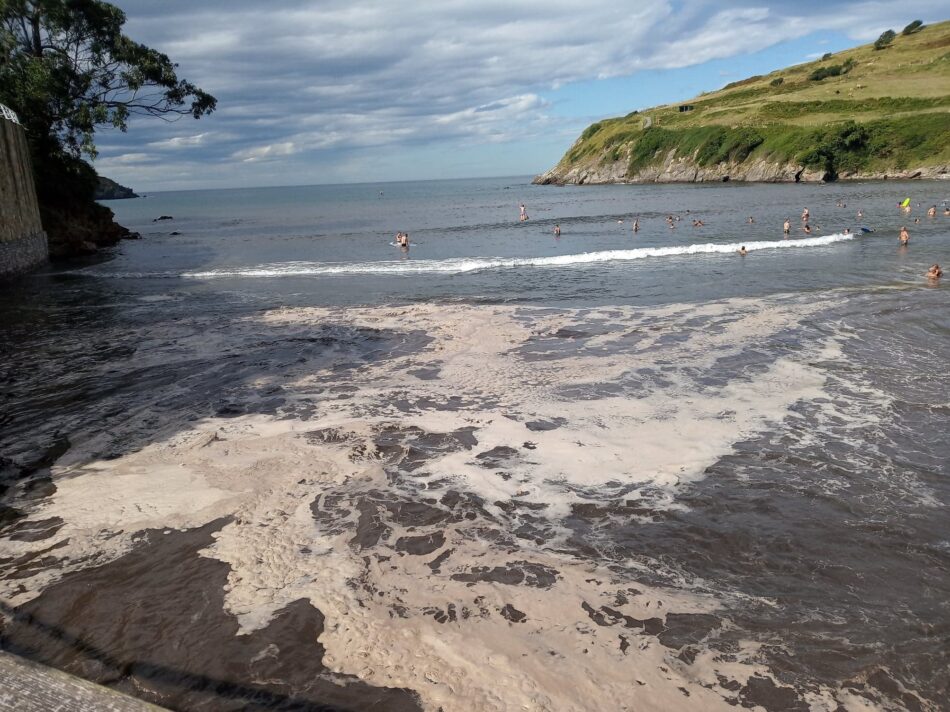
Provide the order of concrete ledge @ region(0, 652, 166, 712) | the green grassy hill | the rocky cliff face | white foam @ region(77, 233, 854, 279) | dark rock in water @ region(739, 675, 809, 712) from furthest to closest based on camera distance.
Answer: the green grassy hill
the rocky cliff face
white foam @ region(77, 233, 854, 279)
dark rock in water @ region(739, 675, 809, 712)
concrete ledge @ region(0, 652, 166, 712)

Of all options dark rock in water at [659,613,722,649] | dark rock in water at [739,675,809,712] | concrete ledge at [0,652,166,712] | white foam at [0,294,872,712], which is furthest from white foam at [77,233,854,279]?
concrete ledge at [0,652,166,712]

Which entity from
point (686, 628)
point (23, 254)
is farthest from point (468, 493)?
point (23, 254)

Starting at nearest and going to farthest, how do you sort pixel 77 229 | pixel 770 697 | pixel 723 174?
pixel 770 697 < pixel 77 229 < pixel 723 174

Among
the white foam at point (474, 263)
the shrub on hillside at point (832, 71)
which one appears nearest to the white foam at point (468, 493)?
the white foam at point (474, 263)

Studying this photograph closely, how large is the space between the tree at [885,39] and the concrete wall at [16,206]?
145320 mm

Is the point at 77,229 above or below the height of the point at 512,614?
above

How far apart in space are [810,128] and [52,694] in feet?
366

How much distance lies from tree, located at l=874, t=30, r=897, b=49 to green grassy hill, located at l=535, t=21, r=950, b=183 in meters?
1.43

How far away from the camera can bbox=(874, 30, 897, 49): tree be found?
412ft

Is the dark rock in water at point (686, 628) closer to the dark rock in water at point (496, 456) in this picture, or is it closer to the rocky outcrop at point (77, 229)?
the dark rock in water at point (496, 456)

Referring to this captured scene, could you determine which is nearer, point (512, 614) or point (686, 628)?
point (686, 628)

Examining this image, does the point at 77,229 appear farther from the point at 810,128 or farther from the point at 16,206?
the point at 810,128

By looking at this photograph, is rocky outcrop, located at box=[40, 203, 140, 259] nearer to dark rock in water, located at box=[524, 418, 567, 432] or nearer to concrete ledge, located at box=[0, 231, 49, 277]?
concrete ledge, located at box=[0, 231, 49, 277]

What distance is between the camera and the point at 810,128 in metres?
95.0
